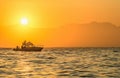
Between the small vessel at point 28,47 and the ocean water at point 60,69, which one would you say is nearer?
the ocean water at point 60,69

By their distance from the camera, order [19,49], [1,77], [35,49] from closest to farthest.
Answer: [1,77] < [35,49] < [19,49]

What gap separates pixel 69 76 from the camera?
131ft

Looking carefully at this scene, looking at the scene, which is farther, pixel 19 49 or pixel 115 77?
pixel 19 49

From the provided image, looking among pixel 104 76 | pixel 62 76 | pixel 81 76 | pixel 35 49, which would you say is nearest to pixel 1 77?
pixel 62 76

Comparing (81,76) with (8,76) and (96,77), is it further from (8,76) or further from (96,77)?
(8,76)

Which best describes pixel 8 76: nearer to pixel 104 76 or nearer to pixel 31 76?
pixel 31 76

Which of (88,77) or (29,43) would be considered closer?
(88,77)

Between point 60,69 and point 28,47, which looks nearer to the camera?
point 60,69

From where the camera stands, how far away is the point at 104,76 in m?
39.9

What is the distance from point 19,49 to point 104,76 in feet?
525

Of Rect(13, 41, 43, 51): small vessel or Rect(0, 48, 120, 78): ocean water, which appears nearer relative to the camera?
Rect(0, 48, 120, 78): ocean water

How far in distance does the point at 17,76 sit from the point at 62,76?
5669 millimetres

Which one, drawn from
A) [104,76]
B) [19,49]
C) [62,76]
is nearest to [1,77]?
[62,76]

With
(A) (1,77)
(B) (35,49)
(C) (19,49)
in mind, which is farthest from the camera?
(C) (19,49)
